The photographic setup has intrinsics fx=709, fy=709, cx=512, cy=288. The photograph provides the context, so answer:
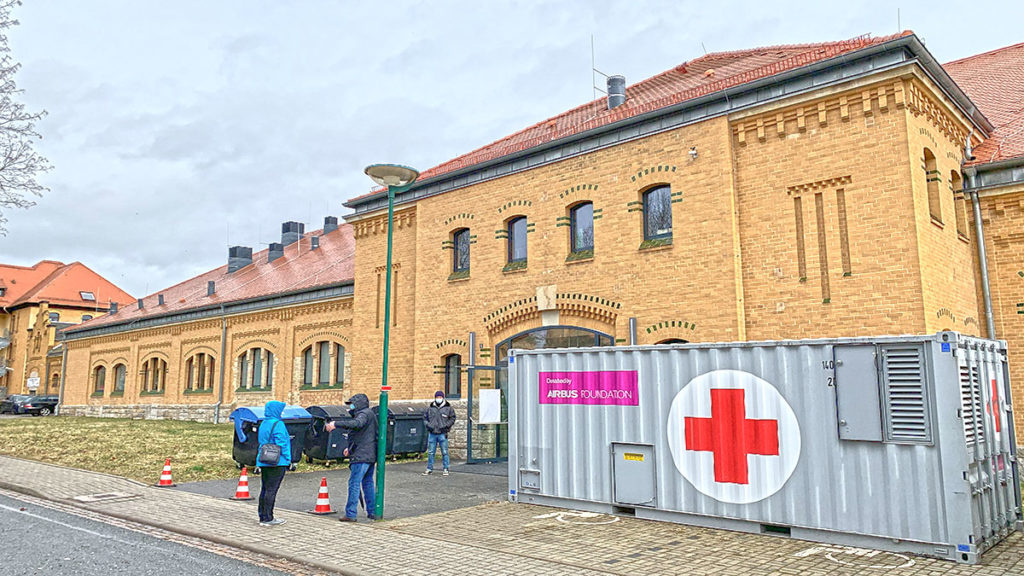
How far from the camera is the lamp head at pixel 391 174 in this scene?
395 inches

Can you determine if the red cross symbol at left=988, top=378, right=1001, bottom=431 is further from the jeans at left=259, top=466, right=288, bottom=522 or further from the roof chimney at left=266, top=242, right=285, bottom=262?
the roof chimney at left=266, top=242, right=285, bottom=262

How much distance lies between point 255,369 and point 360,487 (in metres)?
22.0

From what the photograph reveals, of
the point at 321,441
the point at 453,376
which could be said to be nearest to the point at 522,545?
the point at 321,441

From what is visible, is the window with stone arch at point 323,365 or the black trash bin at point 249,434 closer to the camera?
the black trash bin at point 249,434

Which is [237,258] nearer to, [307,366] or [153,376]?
[153,376]

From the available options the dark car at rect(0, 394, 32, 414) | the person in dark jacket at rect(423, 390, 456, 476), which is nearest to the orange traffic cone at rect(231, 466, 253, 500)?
the person in dark jacket at rect(423, 390, 456, 476)

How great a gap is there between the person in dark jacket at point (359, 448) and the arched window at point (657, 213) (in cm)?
817

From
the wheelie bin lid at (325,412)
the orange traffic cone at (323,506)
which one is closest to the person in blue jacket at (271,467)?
the orange traffic cone at (323,506)

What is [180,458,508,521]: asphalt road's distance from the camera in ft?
36.0

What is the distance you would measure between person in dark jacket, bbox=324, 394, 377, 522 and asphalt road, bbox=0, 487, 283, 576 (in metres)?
Answer: 2.16

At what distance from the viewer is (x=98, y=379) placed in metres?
40.8

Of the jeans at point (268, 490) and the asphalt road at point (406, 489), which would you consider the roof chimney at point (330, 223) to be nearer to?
the asphalt road at point (406, 489)

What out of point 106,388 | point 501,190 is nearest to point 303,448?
point 501,190

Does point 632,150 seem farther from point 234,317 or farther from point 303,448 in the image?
point 234,317
